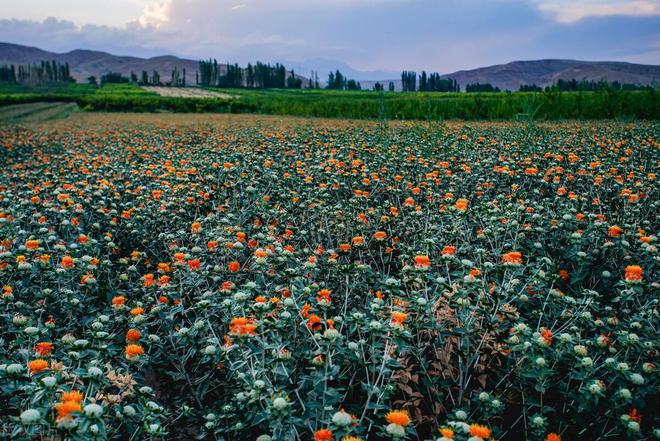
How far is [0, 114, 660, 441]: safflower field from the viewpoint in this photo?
238 cm

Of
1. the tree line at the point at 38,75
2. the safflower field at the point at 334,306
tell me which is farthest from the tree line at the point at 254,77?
the safflower field at the point at 334,306

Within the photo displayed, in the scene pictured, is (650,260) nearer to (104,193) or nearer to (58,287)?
(58,287)

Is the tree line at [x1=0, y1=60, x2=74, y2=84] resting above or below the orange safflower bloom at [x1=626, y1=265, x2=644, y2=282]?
above

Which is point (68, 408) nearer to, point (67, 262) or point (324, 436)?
point (324, 436)

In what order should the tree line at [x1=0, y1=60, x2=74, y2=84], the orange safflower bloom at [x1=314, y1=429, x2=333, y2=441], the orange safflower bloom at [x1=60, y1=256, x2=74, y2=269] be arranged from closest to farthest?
the orange safflower bloom at [x1=314, y1=429, x2=333, y2=441] → the orange safflower bloom at [x1=60, y1=256, x2=74, y2=269] → the tree line at [x1=0, y1=60, x2=74, y2=84]

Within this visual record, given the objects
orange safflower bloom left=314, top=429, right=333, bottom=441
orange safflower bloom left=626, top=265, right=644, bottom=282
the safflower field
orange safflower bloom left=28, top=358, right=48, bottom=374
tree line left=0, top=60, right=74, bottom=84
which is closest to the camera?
orange safflower bloom left=314, top=429, right=333, bottom=441

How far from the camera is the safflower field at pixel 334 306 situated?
93.8 inches

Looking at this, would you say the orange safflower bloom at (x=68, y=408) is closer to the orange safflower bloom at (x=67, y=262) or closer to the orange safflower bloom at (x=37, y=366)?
the orange safflower bloom at (x=37, y=366)

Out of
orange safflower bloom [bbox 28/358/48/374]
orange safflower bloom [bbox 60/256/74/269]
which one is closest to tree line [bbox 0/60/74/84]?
orange safflower bloom [bbox 60/256/74/269]

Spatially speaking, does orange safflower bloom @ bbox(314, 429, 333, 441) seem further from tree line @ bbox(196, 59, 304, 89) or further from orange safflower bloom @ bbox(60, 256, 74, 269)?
tree line @ bbox(196, 59, 304, 89)

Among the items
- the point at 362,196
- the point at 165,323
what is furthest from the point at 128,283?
the point at 362,196

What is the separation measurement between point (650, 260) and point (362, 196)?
9.89 feet

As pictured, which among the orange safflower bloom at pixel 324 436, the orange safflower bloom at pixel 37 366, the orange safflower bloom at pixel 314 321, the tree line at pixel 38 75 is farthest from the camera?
the tree line at pixel 38 75

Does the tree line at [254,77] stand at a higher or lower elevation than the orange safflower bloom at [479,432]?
higher
